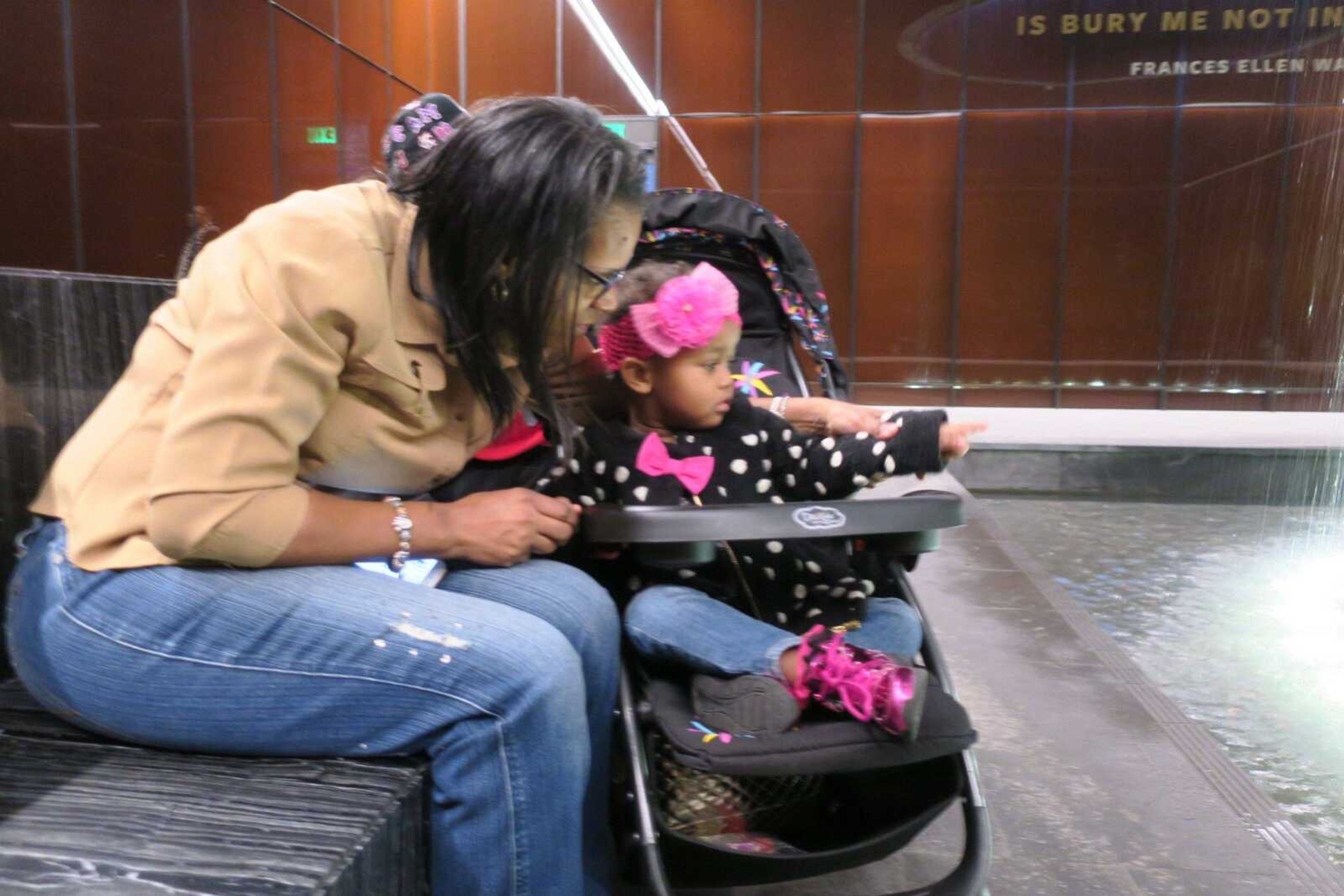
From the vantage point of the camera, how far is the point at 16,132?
14.7 ft

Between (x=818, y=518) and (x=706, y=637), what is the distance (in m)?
0.31

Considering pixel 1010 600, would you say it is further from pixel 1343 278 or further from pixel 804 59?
pixel 1343 278

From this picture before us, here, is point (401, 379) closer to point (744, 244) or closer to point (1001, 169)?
point (744, 244)

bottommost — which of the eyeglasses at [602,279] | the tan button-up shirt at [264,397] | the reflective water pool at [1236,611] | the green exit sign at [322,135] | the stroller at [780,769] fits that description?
the reflective water pool at [1236,611]

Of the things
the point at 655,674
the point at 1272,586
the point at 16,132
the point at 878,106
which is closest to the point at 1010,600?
the point at 1272,586

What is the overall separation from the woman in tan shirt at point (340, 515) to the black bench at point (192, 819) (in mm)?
39

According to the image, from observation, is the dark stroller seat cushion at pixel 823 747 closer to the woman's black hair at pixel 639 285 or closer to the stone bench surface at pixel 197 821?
the stone bench surface at pixel 197 821

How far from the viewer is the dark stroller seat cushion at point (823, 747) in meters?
1.44

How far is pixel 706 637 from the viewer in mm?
1631

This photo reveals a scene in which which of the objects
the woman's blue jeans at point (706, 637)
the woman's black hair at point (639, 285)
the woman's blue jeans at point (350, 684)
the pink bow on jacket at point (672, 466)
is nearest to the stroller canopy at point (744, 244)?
the woman's black hair at point (639, 285)

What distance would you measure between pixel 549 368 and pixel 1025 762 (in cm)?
178

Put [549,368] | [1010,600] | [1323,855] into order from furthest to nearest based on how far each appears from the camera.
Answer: [1010,600], [1323,855], [549,368]

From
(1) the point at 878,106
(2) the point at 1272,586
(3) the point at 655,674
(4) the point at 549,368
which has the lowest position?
(2) the point at 1272,586

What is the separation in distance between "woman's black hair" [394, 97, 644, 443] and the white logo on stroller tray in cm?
45
